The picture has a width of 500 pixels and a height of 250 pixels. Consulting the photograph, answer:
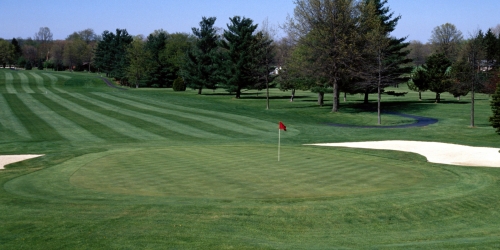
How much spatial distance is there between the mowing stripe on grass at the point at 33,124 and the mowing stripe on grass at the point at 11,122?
334mm

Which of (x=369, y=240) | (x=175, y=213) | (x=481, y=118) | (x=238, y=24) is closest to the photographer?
(x=369, y=240)

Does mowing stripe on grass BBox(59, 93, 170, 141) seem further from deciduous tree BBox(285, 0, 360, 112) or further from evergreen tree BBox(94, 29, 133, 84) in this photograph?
evergreen tree BBox(94, 29, 133, 84)

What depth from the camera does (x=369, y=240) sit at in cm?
1134

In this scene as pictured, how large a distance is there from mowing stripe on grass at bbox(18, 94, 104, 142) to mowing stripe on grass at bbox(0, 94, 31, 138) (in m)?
2.27

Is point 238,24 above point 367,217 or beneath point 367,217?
above

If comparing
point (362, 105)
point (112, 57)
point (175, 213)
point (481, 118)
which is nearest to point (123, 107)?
point (362, 105)

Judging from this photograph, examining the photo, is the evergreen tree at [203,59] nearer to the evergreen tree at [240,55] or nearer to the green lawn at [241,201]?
the evergreen tree at [240,55]

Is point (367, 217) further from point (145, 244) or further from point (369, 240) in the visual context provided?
point (145, 244)

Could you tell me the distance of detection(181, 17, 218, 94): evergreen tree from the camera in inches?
3457

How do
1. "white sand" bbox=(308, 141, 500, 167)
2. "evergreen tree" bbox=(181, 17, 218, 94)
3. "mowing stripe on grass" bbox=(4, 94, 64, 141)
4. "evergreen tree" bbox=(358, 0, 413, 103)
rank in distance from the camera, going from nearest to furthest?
"white sand" bbox=(308, 141, 500, 167) < "mowing stripe on grass" bbox=(4, 94, 64, 141) < "evergreen tree" bbox=(358, 0, 413, 103) < "evergreen tree" bbox=(181, 17, 218, 94)

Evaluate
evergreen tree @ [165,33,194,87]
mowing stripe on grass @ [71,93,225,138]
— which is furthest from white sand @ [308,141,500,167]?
evergreen tree @ [165,33,194,87]

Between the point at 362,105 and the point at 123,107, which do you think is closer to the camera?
the point at 123,107

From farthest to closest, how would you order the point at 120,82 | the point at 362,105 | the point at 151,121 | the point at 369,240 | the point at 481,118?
the point at 120,82
the point at 362,105
the point at 481,118
the point at 151,121
the point at 369,240

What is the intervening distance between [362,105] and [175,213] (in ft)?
200
